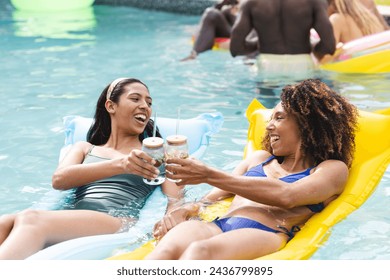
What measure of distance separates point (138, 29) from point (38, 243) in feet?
26.7

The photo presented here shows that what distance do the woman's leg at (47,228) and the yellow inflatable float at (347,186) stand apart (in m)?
0.29

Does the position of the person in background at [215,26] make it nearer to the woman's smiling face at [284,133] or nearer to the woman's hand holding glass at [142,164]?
the woman's smiling face at [284,133]

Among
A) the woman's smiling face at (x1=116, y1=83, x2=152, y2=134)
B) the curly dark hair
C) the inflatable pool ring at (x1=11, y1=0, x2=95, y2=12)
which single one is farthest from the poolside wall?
the curly dark hair

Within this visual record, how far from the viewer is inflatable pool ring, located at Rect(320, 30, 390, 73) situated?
743 centimetres

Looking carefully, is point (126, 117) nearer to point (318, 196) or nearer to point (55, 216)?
point (55, 216)

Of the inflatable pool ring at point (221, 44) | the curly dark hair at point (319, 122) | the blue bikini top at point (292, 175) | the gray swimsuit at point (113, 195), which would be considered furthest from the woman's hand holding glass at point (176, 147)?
the inflatable pool ring at point (221, 44)

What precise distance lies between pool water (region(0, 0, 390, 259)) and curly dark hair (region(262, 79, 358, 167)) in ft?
1.80

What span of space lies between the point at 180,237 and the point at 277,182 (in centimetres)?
54

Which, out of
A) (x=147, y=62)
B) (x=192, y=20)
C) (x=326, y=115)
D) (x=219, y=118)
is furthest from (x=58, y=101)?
(x=192, y=20)

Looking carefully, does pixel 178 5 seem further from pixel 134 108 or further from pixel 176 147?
pixel 176 147

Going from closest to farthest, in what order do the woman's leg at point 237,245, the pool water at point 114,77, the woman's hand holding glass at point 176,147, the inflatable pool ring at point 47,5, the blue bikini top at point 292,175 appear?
the woman's leg at point 237,245
the woman's hand holding glass at point 176,147
the blue bikini top at point 292,175
the pool water at point 114,77
the inflatable pool ring at point 47,5

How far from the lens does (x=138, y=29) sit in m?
11.3

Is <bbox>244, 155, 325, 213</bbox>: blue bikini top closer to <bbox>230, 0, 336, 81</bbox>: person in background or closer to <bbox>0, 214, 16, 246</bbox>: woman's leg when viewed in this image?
<bbox>0, 214, 16, 246</bbox>: woman's leg

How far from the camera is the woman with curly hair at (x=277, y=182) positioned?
127 inches
